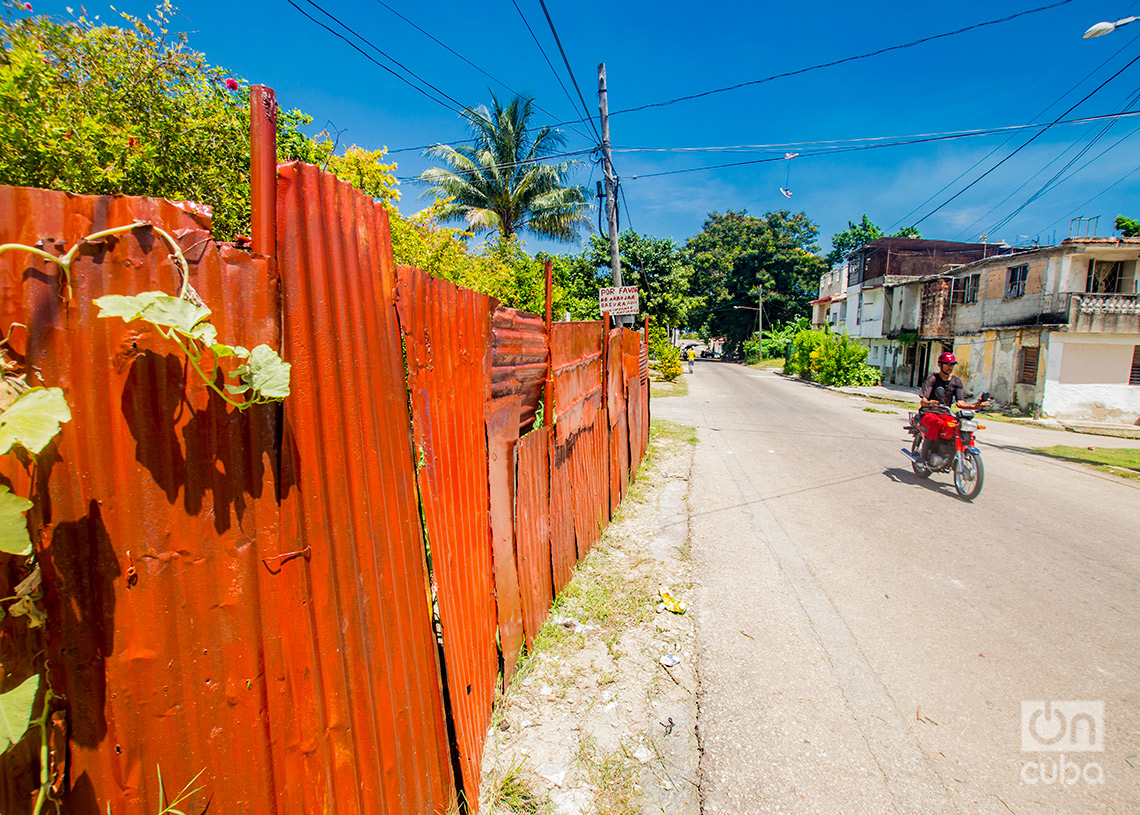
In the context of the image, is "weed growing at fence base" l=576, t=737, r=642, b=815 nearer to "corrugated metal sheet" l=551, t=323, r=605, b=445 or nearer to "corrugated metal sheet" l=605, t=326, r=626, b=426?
"corrugated metal sheet" l=551, t=323, r=605, b=445

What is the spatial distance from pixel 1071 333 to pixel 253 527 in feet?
78.6

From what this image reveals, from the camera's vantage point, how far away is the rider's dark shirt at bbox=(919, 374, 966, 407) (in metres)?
7.20

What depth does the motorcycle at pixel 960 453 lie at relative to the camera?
6.53 m

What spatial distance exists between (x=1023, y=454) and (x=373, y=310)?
12421 mm

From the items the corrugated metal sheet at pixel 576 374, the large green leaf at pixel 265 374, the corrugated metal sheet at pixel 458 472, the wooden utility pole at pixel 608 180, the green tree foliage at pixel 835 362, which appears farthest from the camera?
the green tree foliage at pixel 835 362

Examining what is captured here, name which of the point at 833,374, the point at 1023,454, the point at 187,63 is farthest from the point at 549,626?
the point at 833,374

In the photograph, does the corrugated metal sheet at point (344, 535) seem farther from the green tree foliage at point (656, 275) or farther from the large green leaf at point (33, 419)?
the green tree foliage at point (656, 275)

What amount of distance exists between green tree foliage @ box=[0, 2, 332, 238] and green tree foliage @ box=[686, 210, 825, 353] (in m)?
47.9

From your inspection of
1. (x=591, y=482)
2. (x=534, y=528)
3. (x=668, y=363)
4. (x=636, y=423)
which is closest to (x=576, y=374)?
(x=591, y=482)

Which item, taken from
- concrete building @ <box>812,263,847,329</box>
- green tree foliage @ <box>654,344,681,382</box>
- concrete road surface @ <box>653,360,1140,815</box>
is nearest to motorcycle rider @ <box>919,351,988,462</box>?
concrete road surface @ <box>653,360,1140,815</box>

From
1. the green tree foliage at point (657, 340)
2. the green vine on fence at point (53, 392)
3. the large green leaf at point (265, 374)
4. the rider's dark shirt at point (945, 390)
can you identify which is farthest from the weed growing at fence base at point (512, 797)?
the green tree foliage at point (657, 340)

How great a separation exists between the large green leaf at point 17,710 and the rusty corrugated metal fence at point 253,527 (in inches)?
3.4

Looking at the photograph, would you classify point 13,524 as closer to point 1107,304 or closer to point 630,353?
point 630,353

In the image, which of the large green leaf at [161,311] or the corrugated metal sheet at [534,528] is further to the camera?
the corrugated metal sheet at [534,528]
